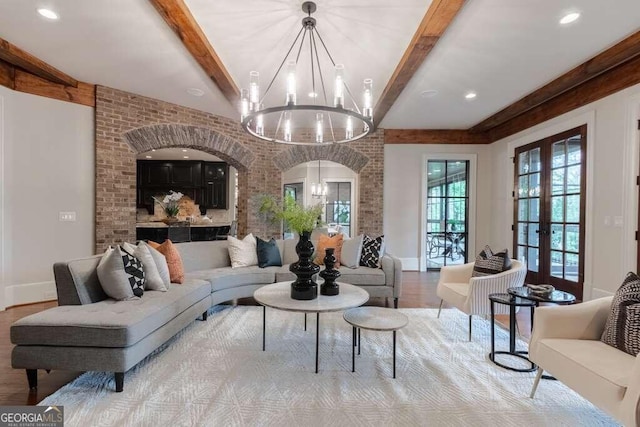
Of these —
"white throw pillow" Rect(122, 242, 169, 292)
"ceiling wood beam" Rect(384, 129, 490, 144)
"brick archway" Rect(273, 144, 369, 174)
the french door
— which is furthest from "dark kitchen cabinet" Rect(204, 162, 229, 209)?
the french door

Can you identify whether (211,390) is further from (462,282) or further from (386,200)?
(386,200)

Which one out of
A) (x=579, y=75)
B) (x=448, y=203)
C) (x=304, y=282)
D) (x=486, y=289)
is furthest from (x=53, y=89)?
(x=448, y=203)

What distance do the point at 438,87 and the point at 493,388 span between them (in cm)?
353

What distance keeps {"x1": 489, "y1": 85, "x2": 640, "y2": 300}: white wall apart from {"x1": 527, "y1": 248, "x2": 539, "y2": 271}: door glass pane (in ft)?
3.31

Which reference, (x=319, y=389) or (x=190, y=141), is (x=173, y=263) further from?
(x=190, y=141)

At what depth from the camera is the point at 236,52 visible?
3418 millimetres

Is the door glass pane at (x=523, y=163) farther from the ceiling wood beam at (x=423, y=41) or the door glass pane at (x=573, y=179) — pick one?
the ceiling wood beam at (x=423, y=41)

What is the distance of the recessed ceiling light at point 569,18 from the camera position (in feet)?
8.73

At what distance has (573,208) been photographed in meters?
4.38

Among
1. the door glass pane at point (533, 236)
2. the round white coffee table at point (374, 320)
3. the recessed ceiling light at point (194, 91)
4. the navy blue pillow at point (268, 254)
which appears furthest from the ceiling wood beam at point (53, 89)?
the door glass pane at point (533, 236)

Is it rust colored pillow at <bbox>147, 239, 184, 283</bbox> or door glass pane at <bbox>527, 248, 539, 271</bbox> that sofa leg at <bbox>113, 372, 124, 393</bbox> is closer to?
rust colored pillow at <bbox>147, 239, 184, 283</bbox>

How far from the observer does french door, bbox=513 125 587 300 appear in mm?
4282

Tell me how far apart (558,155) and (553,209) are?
795 millimetres

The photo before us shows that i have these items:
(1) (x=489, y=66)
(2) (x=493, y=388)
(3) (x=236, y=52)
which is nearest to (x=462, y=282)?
(2) (x=493, y=388)
